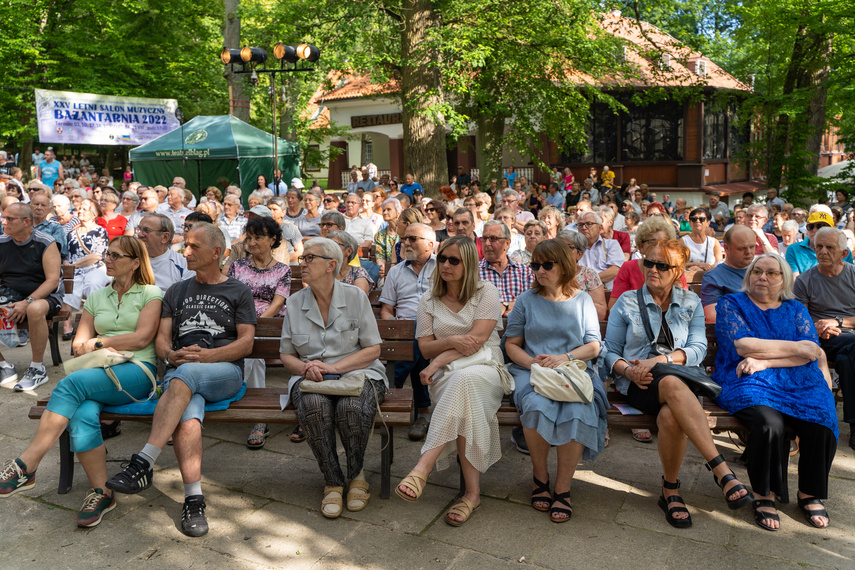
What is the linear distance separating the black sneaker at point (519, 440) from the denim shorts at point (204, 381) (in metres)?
1.83

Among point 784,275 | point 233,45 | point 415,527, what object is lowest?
point 415,527

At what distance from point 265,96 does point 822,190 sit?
2155 cm

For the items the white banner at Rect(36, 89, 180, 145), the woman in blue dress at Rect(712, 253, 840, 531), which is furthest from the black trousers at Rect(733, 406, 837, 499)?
the white banner at Rect(36, 89, 180, 145)

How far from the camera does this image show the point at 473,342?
4309 mm

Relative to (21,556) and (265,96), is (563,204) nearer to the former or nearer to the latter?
(265,96)

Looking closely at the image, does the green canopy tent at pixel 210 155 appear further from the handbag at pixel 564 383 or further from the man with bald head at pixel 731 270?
the handbag at pixel 564 383

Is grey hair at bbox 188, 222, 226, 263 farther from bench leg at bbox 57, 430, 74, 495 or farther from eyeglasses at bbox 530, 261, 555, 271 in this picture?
eyeglasses at bbox 530, 261, 555, 271

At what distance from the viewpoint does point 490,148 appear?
22766mm

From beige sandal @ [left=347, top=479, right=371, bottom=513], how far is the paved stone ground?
0.15 feet

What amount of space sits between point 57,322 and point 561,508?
5.40 m

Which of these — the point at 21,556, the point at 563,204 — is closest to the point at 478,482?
the point at 21,556

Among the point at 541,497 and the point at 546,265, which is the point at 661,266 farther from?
the point at 541,497

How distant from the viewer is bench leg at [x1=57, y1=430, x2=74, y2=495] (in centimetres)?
411

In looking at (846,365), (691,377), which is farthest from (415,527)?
(846,365)
